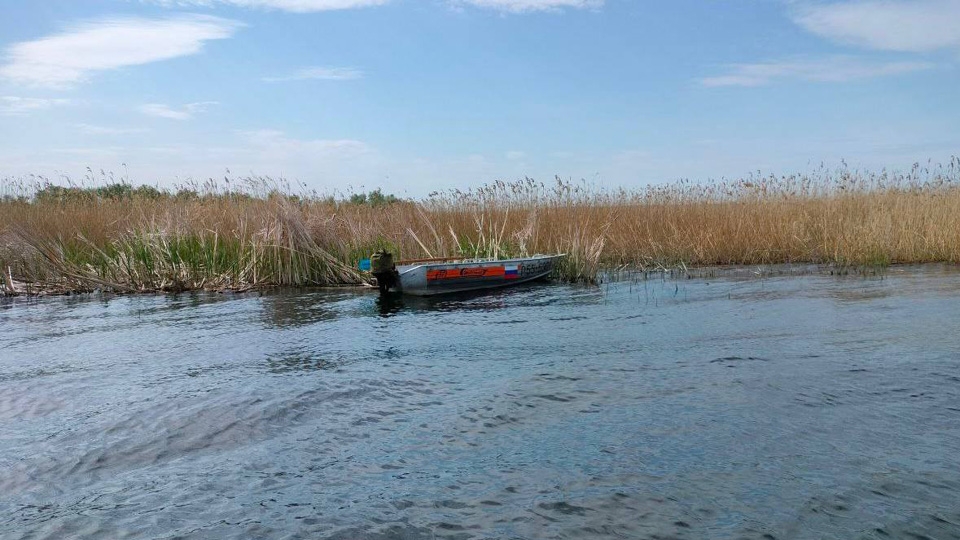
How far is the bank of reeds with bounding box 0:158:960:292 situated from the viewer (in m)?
15.7

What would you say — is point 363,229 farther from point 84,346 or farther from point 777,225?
point 777,225

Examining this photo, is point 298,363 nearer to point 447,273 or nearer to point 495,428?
point 495,428

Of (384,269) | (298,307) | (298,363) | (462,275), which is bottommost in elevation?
(298,363)

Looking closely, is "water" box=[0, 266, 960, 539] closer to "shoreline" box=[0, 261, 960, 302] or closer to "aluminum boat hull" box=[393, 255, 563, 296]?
"aluminum boat hull" box=[393, 255, 563, 296]

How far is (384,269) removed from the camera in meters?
13.4

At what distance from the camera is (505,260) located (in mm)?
14500

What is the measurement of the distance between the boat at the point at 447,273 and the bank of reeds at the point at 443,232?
97 centimetres

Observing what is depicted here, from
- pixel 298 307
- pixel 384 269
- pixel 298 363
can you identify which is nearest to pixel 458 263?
pixel 384 269

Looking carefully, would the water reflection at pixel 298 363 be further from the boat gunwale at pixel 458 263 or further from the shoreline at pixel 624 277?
the shoreline at pixel 624 277

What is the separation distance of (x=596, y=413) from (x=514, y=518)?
2039mm

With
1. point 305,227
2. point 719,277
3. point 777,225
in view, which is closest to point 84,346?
point 305,227

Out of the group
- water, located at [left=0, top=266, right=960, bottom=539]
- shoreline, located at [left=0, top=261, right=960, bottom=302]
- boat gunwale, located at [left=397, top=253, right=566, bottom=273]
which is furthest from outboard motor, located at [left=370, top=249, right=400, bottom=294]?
water, located at [left=0, top=266, right=960, bottom=539]

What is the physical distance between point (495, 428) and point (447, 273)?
8156 millimetres

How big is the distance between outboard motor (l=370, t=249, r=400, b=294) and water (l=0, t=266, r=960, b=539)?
2478 millimetres
